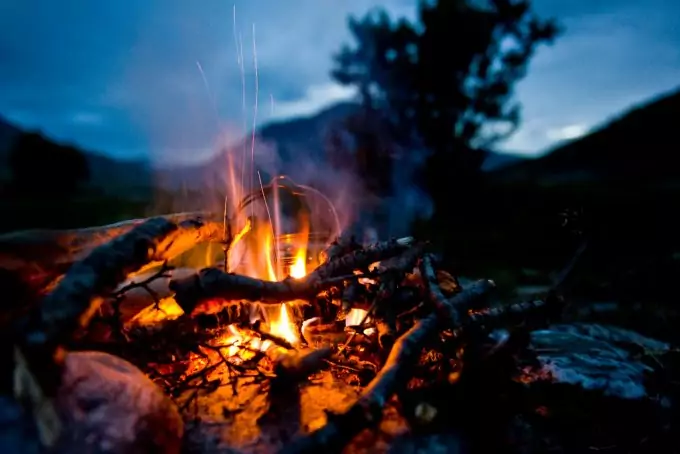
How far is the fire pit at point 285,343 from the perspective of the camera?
2047 mm

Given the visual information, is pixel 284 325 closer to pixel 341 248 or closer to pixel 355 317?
pixel 355 317

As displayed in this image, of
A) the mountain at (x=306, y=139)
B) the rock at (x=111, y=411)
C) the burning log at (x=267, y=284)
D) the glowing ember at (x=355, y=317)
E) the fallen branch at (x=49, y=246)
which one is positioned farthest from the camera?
the mountain at (x=306, y=139)

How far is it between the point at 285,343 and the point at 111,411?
118 centimetres

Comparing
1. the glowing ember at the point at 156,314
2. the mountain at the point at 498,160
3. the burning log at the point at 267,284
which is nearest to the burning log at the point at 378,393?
the burning log at the point at 267,284

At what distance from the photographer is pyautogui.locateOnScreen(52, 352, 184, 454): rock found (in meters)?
1.84

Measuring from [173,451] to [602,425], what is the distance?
2.65 metres

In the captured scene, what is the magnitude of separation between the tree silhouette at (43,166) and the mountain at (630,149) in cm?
1443

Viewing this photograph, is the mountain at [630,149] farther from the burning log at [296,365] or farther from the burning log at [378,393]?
the burning log at [296,365]

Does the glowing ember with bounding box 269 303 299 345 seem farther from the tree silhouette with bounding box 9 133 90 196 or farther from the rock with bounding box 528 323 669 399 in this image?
the tree silhouette with bounding box 9 133 90 196

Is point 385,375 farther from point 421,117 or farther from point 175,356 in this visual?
point 421,117

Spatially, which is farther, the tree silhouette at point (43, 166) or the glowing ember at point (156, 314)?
the tree silhouette at point (43, 166)

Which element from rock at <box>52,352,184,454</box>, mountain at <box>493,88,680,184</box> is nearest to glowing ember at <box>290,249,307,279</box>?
rock at <box>52,352,184,454</box>

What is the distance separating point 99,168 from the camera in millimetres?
30938

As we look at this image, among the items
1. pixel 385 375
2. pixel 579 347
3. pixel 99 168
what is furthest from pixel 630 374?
pixel 99 168
